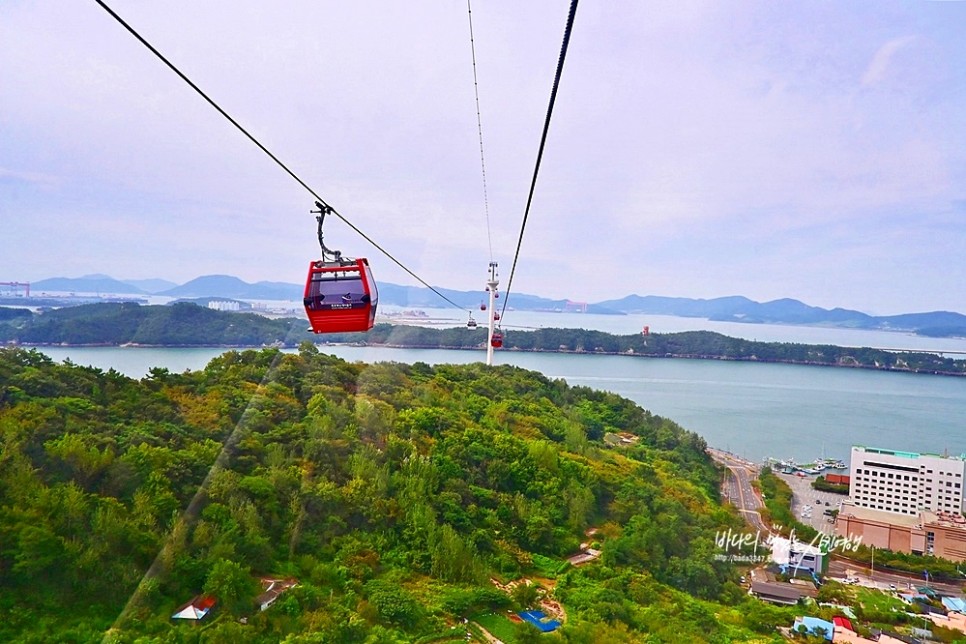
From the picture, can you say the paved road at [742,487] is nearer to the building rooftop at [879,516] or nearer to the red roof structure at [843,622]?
the building rooftop at [879,516]

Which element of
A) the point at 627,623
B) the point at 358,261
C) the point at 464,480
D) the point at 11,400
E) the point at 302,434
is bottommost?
the point at 627,623

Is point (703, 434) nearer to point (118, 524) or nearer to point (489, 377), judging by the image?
point (489, 377)

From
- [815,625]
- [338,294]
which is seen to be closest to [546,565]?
[815,625]

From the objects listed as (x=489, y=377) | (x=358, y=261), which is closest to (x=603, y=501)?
(x=489, y=377)

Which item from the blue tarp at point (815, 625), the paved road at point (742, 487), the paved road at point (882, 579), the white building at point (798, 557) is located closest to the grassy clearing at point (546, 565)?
the blue tarp at point (815, 625)

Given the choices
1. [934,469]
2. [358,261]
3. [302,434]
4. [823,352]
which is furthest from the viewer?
[823,352]

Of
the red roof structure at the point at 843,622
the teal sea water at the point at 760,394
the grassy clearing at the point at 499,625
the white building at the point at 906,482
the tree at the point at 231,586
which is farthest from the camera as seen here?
the teal sea water at the point at 760,394

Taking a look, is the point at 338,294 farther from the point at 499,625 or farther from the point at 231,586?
the point at 499,625
